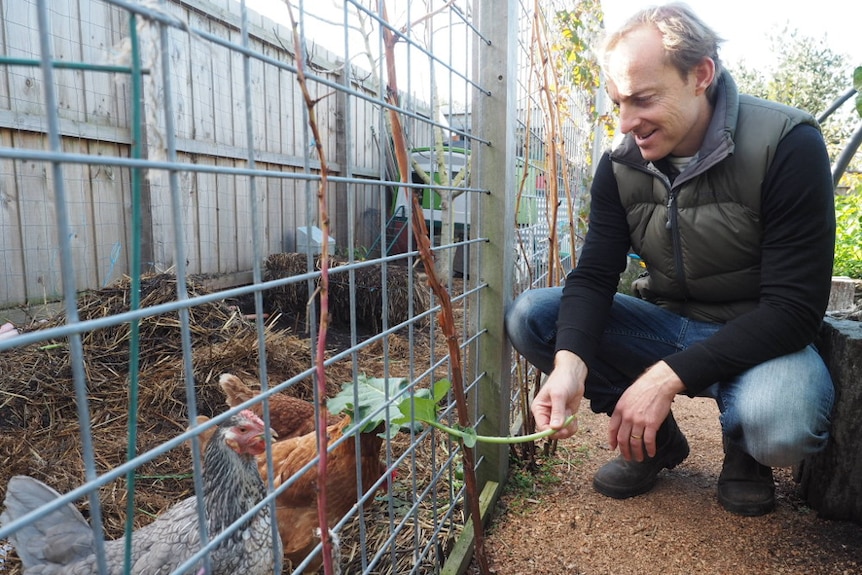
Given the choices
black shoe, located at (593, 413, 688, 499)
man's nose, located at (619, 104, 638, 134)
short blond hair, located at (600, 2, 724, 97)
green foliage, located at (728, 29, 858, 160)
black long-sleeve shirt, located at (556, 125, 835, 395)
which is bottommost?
black shoe, located at (593, 413, 688, 499)

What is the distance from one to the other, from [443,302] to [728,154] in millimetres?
844

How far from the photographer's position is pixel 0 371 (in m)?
2.53

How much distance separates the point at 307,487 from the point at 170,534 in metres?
0.37

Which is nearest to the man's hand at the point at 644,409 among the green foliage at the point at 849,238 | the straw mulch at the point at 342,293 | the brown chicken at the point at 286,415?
the brown chicken at the point at 286,415

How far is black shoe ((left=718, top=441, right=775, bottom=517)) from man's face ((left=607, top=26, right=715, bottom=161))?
3.20ft

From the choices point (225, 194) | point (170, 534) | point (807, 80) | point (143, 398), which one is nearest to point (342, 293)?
point (225, 194)

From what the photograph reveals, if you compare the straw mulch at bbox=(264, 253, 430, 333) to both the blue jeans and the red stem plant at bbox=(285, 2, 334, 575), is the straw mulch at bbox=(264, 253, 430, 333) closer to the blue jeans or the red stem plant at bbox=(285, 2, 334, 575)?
the blue jeans

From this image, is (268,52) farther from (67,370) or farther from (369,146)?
(67,370)

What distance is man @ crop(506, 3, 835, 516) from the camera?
1395 mm

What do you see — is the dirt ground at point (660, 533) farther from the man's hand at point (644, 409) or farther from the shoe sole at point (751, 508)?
the man's hand at point (644, 409)

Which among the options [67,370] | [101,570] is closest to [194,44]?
[101,570]

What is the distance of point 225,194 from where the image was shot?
13.3 ft

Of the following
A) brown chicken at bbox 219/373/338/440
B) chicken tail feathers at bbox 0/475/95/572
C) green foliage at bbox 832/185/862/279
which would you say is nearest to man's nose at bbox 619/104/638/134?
brown chicken at bbox 219/373/338/440

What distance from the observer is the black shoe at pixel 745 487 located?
5.62 ft
